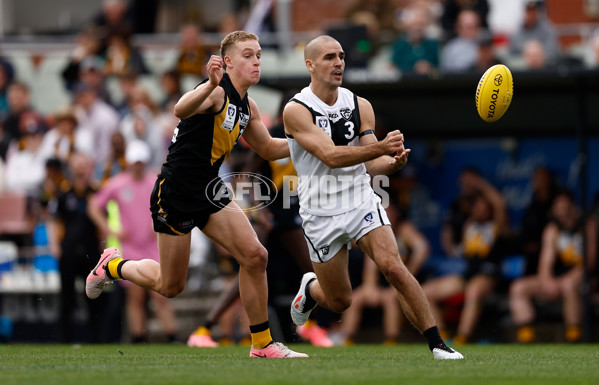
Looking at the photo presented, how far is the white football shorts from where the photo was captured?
7.85 m

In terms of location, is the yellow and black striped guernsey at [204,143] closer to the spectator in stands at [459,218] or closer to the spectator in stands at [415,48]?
the spectator in stands at [415,48]

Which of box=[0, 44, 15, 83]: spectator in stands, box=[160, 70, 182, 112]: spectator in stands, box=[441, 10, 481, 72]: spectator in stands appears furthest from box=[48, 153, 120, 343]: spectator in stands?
box=[441, 10, 481, 72]: spectator in stands

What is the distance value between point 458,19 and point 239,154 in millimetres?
4202

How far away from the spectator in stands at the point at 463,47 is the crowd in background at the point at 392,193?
0.02 metres

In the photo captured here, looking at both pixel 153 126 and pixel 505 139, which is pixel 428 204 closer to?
pixel 505 139

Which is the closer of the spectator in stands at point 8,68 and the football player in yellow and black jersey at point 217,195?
the football player in yellow and black jersey at point 217,195

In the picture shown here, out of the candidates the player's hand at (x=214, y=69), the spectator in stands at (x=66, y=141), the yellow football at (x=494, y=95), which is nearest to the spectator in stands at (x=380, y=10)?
the spectator in stands at (x=66, y=141)

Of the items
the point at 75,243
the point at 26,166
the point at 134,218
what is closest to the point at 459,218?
the point at 134,218

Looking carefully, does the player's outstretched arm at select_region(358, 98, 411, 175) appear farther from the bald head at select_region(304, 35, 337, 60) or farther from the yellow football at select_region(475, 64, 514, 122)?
the yellow football at select_region(475, 64, 514, 122)

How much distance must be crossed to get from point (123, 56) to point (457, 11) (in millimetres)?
5299

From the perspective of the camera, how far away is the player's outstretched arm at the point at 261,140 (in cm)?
845

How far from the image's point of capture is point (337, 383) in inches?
240

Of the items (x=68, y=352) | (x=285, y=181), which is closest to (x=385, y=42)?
(x=285, y=181)

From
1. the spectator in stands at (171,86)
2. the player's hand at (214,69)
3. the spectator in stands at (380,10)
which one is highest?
the spectator in stands at (380,10)
